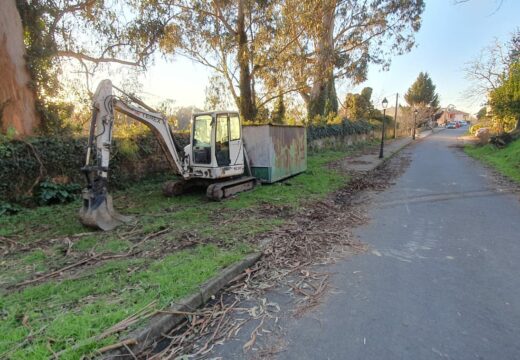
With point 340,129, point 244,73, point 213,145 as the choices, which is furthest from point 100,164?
point 340,129

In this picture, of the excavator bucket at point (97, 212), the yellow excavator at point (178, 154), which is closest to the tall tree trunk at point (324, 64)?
the yellow excavator at point (178, 154)

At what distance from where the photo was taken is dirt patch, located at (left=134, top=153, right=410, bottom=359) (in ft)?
10.6

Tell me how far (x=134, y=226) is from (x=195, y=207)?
6.49ft

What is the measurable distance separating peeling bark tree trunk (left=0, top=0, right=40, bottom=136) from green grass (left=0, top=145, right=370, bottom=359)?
9.56 feet

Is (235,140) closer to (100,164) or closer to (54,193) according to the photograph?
(100,164)

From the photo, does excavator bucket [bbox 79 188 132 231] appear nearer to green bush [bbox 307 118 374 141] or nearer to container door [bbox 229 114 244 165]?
container door [bbox 229 114 244 165]

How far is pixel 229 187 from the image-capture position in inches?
382

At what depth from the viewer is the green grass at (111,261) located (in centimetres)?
316

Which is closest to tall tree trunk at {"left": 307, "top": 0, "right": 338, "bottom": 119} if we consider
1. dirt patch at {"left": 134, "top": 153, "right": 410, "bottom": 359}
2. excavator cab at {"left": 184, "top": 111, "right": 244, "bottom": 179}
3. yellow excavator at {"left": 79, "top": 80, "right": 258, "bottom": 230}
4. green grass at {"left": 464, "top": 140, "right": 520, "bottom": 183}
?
yellow excavator at {"left": 79, "top": 80, "right": 258, "bottom": 230}

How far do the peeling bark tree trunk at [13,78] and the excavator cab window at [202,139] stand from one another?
4.63 m

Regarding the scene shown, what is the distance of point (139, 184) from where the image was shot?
11.3m

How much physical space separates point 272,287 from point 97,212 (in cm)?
418

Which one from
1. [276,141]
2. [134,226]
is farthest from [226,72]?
[134,226]

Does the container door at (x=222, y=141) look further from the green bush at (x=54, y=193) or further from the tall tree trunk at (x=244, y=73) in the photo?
the tall tree trunk at (x=244, y=73)
